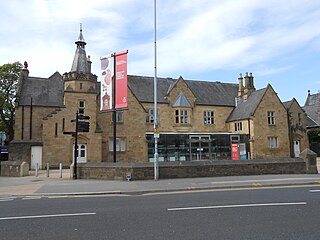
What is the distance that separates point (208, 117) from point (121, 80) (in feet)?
72.5

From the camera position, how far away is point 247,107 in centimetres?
3944

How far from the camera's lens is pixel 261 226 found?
273 inches

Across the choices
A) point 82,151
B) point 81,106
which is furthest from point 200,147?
point 81,106

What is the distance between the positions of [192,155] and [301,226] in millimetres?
28061

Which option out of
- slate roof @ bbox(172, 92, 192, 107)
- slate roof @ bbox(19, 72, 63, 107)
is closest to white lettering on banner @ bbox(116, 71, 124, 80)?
slate roof @ bbox(19, 72, 63, 107)

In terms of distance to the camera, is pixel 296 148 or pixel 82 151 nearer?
A: pixel 82 151

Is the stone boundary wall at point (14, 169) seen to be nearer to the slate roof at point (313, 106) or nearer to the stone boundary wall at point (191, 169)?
the stone boundary wall at point (191, 169)

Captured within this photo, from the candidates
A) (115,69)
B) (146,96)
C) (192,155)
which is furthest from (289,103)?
(115,69)

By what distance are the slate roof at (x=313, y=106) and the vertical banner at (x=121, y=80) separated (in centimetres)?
3967

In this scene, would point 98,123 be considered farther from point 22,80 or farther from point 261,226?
point 261,226

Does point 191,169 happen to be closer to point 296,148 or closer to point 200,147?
point 200,147

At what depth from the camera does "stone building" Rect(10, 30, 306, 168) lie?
100 ft

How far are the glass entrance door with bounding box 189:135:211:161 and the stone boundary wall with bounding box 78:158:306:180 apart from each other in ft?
48.2

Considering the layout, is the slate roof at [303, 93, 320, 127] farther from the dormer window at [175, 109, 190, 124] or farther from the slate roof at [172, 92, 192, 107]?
the slate roof at [172, 92, 192, 107]
